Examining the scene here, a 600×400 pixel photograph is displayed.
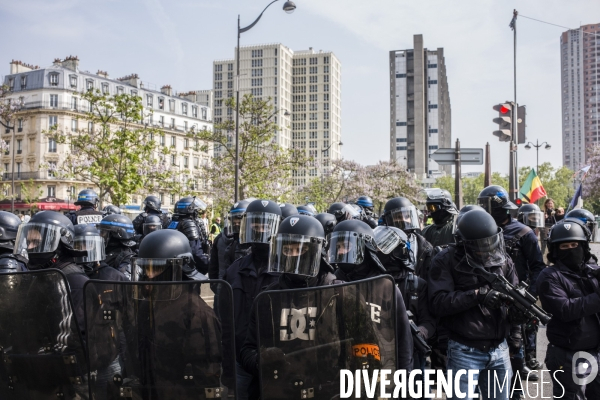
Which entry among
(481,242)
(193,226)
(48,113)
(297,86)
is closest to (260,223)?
(481,242)

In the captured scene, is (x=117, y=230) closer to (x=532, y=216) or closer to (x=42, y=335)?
(x=42, y=335)

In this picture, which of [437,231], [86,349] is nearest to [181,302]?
[86,349]

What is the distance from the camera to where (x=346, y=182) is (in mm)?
47906

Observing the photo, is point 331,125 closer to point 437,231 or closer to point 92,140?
point 92,140

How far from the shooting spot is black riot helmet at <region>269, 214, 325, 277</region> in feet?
11.2

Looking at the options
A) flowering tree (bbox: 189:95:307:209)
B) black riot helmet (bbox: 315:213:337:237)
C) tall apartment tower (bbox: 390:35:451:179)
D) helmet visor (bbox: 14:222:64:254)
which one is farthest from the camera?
tall apartment tower (bbox: 390:35:451:179)

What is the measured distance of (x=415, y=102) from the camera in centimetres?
11550

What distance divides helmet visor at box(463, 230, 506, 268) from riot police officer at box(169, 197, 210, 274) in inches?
173

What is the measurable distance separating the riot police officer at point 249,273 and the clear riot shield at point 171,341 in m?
0.58

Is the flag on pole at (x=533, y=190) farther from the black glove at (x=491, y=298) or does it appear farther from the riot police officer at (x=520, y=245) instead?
the black glove at (x=491, y=298)

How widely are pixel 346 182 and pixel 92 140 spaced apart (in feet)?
95.3

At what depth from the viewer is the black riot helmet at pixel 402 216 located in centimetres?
598

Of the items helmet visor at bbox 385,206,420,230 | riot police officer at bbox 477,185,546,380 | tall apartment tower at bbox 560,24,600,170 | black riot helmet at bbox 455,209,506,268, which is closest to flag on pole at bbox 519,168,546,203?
riot police officer at bbox 477,185,546,380

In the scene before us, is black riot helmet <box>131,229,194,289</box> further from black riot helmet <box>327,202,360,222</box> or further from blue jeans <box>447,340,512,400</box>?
black riot helmet <box>327,202,360,222</box>
